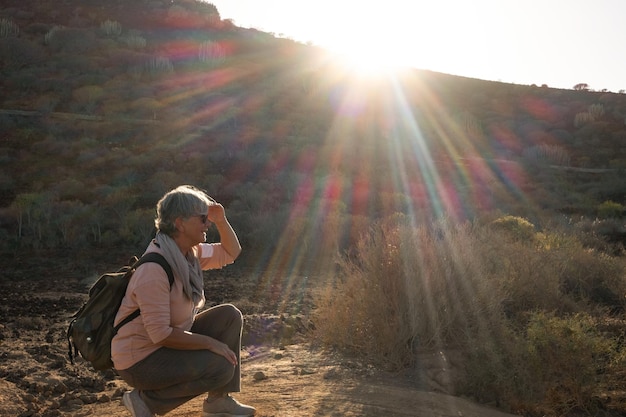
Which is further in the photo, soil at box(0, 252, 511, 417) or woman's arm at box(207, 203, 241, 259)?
soil at box(0, 252, 511, 417)

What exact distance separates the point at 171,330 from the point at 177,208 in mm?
695

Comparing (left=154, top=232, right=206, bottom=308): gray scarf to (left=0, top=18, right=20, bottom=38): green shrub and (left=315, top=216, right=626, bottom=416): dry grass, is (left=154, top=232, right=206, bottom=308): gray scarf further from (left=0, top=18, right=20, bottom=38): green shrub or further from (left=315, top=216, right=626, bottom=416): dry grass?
(left=0, top=18, right=20, bottom=38): green shrub

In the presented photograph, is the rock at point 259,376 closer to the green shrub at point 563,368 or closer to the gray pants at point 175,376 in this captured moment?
the gray pants at point 175,376

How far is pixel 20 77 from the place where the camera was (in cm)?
3031

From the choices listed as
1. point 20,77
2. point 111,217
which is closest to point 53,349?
point 111,217

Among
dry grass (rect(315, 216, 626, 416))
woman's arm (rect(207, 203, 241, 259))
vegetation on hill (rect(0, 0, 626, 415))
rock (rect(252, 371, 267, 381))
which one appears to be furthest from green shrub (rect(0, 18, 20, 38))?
woman's arm (rect(207, 203, 241, 259))

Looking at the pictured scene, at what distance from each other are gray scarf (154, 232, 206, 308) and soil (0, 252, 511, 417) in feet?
3.84

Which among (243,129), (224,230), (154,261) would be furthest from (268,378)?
(243,129)

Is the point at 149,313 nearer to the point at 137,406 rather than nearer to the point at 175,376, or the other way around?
the point at 175,376

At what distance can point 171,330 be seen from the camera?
3613mm

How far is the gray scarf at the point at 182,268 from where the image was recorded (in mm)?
3660

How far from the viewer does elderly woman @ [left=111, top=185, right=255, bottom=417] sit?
3.57 metres

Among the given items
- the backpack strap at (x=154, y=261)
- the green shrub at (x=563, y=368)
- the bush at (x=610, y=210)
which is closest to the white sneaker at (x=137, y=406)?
the backpack strap at (x=154, y=261)

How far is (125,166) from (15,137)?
5388mm
